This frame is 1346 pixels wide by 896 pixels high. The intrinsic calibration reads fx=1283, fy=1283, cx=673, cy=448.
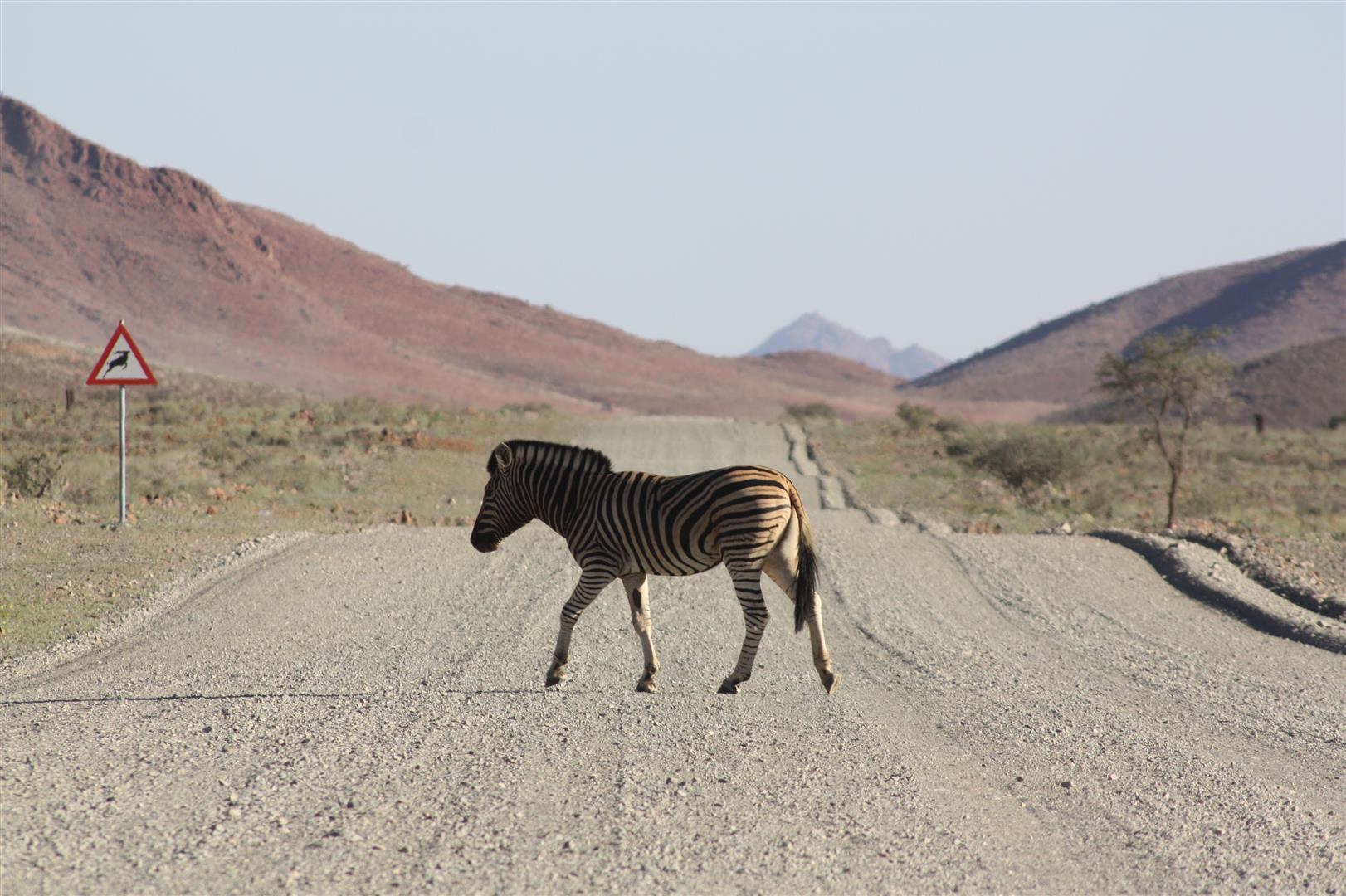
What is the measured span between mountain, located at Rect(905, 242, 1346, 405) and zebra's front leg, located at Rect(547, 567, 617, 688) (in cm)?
13985

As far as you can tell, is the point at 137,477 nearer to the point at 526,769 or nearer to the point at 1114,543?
the point at 1114,543

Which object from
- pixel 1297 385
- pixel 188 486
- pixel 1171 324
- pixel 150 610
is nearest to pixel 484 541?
pixel 150 610

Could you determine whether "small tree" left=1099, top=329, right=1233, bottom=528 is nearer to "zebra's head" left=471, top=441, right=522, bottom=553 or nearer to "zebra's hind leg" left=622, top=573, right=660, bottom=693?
"zebra's hind leg" left=622, top=573, right=660, bottom=693

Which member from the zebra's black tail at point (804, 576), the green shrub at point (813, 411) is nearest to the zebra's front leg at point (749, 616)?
the zebra's black tail at point (804, 576)

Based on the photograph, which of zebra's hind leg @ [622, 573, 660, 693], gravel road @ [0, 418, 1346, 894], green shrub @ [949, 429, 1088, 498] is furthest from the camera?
green shrub @ [949, 429, 1088, 498]

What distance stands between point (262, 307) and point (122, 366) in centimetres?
11636

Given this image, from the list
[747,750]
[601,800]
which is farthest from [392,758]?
[747,750]

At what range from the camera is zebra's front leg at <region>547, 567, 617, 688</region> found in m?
8.84

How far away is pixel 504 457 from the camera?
918 centimetres

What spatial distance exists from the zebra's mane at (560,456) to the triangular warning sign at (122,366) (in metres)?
8.77

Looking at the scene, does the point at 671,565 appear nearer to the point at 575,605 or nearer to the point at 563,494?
the point at 575,605

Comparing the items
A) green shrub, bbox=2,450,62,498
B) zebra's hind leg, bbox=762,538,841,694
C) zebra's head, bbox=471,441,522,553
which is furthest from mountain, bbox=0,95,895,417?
zebra's hind leg, bbox=762,538,841,694

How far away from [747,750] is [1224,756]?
2.96m

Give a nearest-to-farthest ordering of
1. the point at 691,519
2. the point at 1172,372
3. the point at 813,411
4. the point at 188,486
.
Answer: the point at 691,519
the point at 188,486
the point at 1172,372
the point at 813,411
